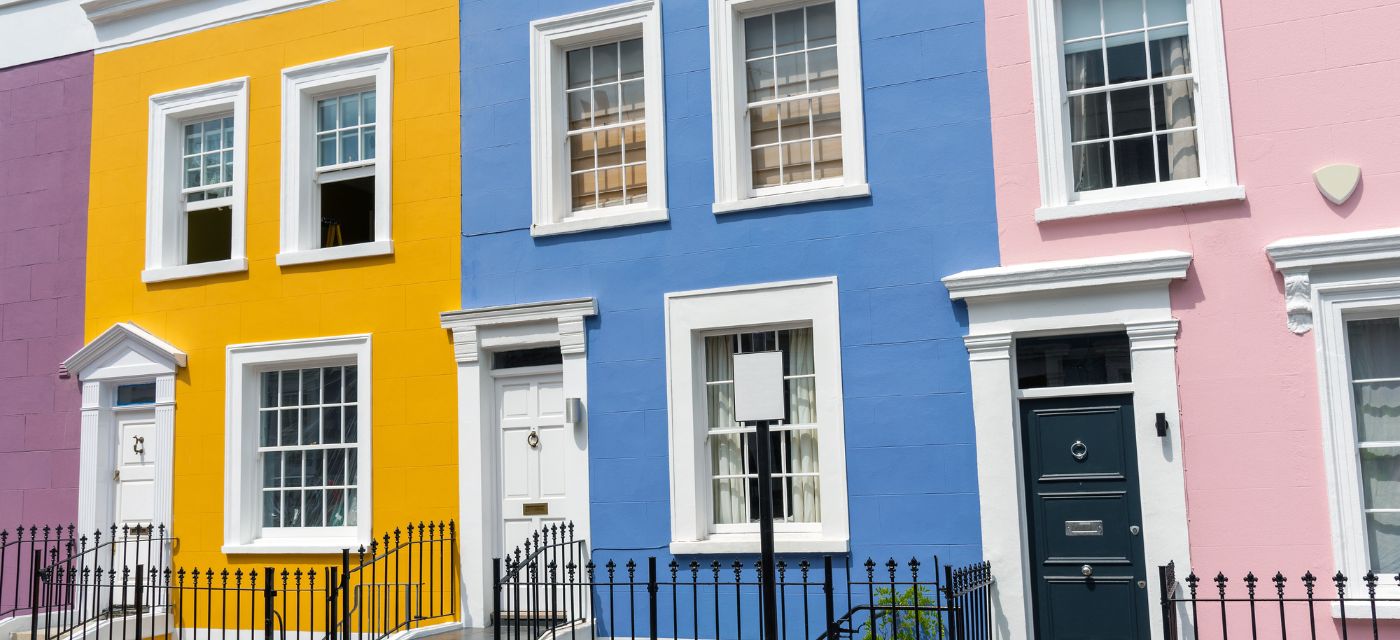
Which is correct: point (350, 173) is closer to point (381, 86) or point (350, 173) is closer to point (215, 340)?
point (381, 86)

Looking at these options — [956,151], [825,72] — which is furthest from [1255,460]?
[825,72]

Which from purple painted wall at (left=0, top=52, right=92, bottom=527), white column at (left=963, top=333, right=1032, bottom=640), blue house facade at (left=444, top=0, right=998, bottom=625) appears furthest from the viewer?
purple painted wall at (left=0, top=52, right=92, bottom=527)

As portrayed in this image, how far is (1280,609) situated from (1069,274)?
109 inches

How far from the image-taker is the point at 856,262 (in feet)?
34.6

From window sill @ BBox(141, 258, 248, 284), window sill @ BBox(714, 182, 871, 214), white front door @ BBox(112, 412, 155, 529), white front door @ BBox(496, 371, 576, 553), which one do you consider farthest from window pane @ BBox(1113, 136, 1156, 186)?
white front door @ BBox(112, 412, 155, 529)

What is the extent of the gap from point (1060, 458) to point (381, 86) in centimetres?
729

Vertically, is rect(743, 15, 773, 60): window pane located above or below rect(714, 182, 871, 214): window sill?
above

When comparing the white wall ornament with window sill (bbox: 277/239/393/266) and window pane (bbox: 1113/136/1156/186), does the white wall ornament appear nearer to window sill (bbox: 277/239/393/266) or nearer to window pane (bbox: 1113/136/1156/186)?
window pane (bbox: 1113/136/1156/186)

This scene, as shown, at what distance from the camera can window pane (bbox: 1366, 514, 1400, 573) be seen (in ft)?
29.0

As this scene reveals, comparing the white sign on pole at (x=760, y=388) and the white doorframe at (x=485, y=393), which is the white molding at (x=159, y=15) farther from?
the white sign on pole at (x=760, y=388)

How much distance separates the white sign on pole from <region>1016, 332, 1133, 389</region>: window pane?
348 centimetres

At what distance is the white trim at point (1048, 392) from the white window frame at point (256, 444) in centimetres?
581

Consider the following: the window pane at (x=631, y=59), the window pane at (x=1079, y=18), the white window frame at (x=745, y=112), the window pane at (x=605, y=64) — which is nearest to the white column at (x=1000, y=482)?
the white window frame at (x=745, y=112)

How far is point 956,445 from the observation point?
32.9ft
